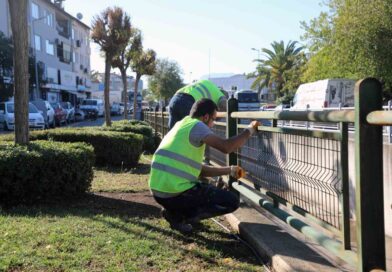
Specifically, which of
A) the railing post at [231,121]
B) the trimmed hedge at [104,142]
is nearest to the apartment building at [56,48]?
the trimmed hedge at [104,142]

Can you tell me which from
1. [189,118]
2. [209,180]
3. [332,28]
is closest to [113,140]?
[209,180]

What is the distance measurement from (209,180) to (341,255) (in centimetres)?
425

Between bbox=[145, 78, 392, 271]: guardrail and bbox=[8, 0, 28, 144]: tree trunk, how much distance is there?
2748 mm

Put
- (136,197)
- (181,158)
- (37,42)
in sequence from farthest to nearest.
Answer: (37,42), (136,197), (181,158)

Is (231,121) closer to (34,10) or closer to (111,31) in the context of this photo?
(111,31)

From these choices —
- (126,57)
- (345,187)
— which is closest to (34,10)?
(126,57)

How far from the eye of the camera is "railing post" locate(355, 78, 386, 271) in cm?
270

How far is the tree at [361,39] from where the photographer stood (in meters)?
26.2

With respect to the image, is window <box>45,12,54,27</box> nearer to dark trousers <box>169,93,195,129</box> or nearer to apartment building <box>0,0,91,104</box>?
apartment building <box>0,0,91,104</box>

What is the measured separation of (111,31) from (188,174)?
14791 millimetres

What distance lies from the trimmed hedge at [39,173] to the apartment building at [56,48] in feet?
123

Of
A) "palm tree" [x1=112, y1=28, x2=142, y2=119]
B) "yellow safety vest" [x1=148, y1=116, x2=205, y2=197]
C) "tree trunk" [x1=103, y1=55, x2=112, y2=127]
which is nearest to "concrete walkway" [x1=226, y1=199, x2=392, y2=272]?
"yellow safety vest" [x1=148, y1=116, x2=205, y2=197]

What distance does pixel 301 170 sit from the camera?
414 centimetres

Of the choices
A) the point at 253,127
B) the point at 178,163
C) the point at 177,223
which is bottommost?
the point at 177,223
